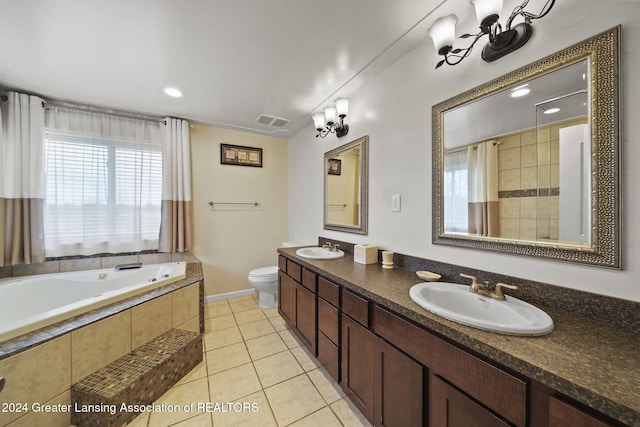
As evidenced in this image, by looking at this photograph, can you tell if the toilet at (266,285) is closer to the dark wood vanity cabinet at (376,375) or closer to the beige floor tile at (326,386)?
the beige floor tile at (326,386)

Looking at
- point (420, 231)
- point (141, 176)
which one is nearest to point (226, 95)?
point (141, 176)

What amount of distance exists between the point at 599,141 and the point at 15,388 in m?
2.80

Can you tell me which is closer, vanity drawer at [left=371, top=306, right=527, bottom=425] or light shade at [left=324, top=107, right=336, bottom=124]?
vanity drawer at [left=371, top=306, right=527, bottom=425]

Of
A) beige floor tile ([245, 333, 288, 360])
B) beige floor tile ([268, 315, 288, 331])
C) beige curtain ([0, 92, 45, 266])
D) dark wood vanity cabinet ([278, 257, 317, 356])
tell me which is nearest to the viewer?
dark wood vanity cabinet ([278, 257, 317, 356])

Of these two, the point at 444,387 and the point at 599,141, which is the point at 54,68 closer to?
the point at 444,387

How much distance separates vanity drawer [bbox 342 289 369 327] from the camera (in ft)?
3.97

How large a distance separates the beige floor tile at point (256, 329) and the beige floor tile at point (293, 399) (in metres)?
0.70

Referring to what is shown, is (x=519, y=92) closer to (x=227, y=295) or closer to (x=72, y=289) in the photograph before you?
(x=227, y=295)

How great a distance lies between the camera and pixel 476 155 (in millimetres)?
1231

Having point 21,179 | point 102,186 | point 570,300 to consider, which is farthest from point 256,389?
point 21,179

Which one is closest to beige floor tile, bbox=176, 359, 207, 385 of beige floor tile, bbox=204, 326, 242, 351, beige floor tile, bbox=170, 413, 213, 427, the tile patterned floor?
the tile patterned floor

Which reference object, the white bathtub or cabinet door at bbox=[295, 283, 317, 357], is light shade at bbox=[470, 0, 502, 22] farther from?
the white bathtub

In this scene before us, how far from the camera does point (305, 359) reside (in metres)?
1.84

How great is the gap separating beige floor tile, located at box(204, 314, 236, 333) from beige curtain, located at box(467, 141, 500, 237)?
242cm
